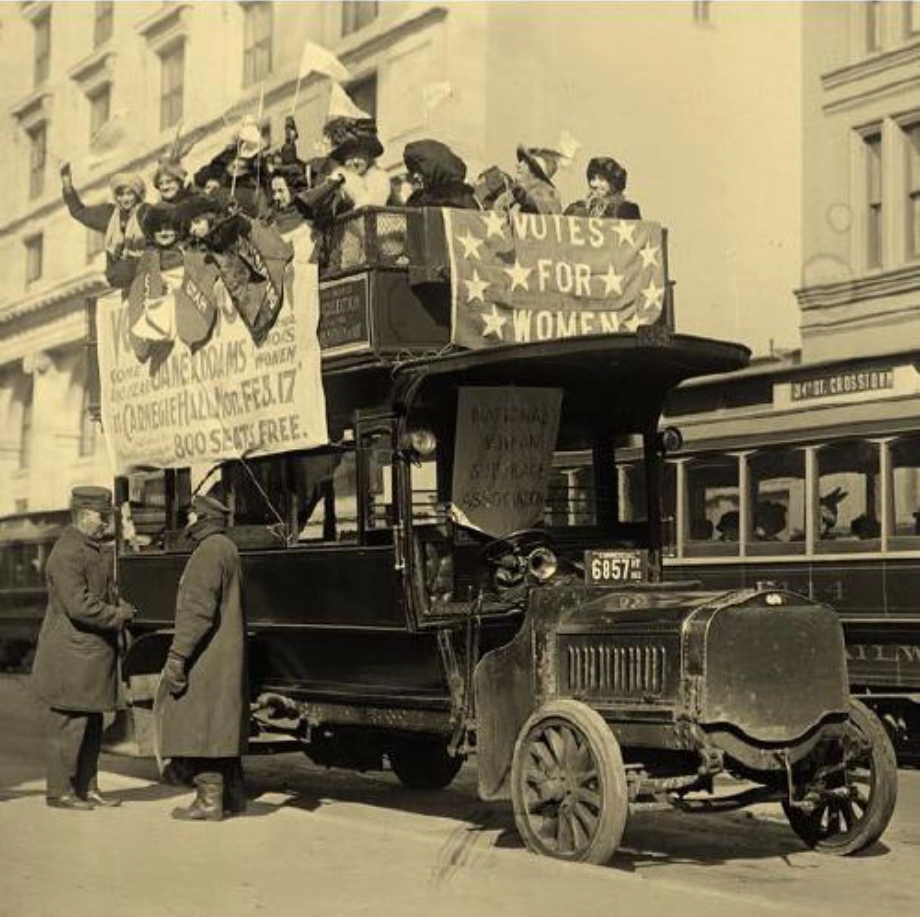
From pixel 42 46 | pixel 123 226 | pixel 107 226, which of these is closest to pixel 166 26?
pixel 42 46

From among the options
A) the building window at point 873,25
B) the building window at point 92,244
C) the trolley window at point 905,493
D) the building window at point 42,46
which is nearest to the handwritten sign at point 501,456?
the trolley window at point 905,493

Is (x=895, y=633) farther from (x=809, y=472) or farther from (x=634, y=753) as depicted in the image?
(x=634, y=753)

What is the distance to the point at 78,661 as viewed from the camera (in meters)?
9.59

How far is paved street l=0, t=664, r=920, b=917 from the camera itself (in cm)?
688

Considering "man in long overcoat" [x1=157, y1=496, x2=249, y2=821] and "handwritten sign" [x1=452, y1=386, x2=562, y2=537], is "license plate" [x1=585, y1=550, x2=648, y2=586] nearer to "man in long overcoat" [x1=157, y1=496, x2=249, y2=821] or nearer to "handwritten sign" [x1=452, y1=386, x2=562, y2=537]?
"handwritten sign" [x1=452, y1=386, x2=562, y2=537]

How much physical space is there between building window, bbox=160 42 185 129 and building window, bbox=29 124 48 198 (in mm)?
7142

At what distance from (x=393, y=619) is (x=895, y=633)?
5.78 meters

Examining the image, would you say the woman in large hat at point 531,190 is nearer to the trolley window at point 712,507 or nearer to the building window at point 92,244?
the trolley window at point 712,507

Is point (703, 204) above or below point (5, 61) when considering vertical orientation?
below

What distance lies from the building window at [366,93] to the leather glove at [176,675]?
82.3 ft

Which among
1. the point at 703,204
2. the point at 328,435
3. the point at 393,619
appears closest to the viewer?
the point at 393,619

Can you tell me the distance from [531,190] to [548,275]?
956 mm

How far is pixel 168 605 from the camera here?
11.3 meters

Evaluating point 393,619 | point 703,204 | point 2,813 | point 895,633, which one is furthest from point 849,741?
point 703,204
